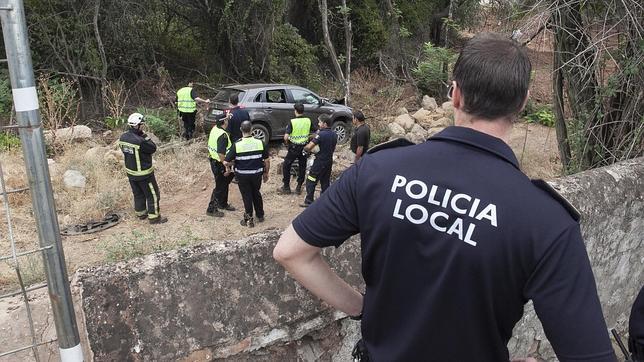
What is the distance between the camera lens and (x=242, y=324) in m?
2.29

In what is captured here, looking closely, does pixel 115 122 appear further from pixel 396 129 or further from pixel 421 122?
pixel 421 122

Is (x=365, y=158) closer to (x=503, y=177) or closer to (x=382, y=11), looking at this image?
(x=503, y=177)

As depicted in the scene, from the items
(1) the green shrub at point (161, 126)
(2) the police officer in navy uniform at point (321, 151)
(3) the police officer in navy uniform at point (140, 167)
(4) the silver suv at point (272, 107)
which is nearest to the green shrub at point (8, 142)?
(1) the green shrub at point (161, 126)

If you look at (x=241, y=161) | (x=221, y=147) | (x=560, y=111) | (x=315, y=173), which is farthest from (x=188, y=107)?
(x=560, y=111)

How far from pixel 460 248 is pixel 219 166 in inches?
314

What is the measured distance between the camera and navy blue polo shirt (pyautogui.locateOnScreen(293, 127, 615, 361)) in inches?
55.9

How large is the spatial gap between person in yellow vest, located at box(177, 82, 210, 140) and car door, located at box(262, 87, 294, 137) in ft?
4.95

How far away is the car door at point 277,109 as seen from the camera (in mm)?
13242

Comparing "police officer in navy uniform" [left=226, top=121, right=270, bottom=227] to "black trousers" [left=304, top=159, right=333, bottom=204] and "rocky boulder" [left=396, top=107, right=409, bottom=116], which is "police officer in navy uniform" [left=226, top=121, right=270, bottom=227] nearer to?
"black trousers" [left=304, top=159, right=333, bottom=204]

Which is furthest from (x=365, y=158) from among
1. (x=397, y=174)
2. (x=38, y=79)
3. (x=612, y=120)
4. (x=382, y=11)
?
(x=382, y=11)

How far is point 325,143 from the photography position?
32.0 feet

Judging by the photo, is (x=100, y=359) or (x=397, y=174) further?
(x=100, y=359)

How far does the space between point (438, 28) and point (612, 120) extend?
70.9 feet

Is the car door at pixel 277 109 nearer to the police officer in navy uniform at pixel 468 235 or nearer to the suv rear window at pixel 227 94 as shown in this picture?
the suv rear window at pixel 227 94
